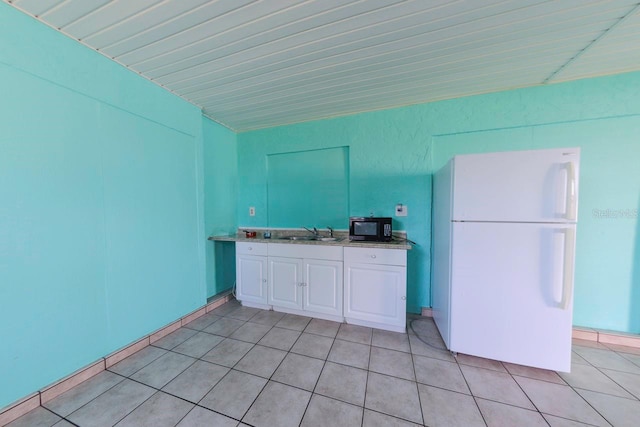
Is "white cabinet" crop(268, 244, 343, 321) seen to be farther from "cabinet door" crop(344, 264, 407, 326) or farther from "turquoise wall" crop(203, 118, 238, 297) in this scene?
"turquoise wall" crop(203, 118, 238, 297)

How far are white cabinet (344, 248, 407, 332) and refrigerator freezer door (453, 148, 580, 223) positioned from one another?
2.38 ft

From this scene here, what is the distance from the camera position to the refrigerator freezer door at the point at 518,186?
4.47ft

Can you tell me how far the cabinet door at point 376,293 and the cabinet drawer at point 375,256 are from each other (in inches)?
1.8

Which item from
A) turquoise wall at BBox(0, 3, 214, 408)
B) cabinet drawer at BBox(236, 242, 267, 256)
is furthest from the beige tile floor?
cabinet drawer at BBox(236, 242, 267, 256)

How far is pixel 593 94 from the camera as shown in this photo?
73.0 inches

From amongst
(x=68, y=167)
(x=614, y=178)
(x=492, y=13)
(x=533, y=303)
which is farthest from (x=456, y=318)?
(x=68, y=167)

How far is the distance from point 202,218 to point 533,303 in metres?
3.09

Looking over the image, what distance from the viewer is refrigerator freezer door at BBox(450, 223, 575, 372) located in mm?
1410

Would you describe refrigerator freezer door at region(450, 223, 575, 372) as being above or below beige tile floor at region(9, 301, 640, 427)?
above

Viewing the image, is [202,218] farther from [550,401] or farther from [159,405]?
[550,401]

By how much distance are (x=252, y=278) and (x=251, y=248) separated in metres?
0.37

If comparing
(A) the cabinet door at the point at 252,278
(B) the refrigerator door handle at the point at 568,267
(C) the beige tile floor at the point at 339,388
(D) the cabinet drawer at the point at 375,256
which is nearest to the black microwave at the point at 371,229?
(D) the cabinet drawer at the point at 375,256

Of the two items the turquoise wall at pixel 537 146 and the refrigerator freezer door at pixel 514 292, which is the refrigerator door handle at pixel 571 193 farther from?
the turquoise wall at pixel 537 146

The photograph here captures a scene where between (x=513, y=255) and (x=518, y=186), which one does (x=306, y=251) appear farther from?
(x=518, y=186)
